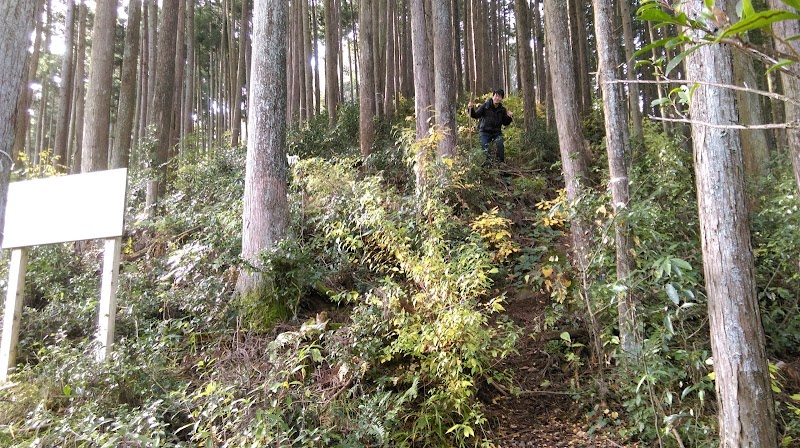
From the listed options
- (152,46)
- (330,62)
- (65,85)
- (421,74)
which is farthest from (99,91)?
(152,46)

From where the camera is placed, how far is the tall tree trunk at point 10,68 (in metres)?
2.76

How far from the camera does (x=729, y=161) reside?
2900 mm

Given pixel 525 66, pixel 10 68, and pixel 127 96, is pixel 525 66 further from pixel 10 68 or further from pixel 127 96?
pixel 10 68

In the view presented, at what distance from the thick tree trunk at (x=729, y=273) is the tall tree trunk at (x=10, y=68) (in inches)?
156

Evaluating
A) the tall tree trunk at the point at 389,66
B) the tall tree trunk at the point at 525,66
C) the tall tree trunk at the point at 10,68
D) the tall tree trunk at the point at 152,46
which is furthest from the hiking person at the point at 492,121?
the tall tree trunk at the point at 152,46

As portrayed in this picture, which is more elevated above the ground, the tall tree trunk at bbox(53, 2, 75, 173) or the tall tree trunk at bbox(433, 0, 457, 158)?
the tall tree trunk at bbox(53, 2, 75, 173)

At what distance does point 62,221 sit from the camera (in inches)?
217

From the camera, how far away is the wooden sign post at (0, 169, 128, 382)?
209 inches

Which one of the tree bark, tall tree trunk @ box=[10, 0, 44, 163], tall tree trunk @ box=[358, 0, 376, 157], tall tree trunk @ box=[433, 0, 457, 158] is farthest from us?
tall tree trunk @ box=[10, 0, 44, 163]

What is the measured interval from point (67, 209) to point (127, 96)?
5.51m

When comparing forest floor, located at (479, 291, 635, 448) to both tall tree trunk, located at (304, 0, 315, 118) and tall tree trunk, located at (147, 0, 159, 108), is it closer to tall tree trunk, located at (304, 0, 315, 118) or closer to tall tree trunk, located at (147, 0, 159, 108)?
tall tree trunk, located at (304, 0, 315, 118)

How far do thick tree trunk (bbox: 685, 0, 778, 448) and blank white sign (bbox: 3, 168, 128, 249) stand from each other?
550cm

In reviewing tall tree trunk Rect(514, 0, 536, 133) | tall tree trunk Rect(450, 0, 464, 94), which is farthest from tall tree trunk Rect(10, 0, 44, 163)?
tall tree trunk Rect(514, 0, 536, 133)

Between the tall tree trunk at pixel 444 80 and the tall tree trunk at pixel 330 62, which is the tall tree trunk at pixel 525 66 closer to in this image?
the tall tree trunk at pixel 444 80
